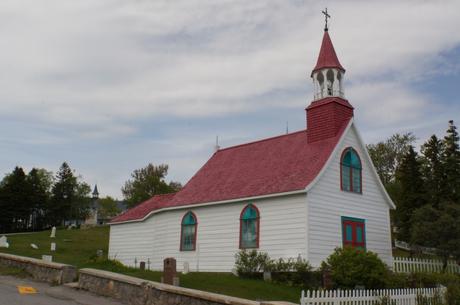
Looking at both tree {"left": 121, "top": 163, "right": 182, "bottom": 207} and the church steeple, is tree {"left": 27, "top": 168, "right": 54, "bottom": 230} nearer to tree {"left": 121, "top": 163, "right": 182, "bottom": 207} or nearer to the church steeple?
tree {"left": 121, "top": 163, "right": 182, "bottom": 207}

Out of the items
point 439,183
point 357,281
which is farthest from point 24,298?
point 439,183

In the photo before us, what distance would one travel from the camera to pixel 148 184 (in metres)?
67.1

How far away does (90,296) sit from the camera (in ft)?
50.9

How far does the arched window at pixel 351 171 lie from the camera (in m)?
24.4

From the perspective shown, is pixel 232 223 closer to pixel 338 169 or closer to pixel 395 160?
pixel 338 169

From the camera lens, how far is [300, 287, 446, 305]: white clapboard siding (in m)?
13.1

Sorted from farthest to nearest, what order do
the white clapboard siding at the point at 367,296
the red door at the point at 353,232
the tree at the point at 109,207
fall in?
the tree at the point at 109,207
the red door at the point at 353,232
the white clapboard siding at the point at 367,296

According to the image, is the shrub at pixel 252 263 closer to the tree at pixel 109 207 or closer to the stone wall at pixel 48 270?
the stone wall at pixel 48 270

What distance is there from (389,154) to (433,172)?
2287cm

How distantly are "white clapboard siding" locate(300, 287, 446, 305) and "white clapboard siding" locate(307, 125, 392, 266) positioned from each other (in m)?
5.62

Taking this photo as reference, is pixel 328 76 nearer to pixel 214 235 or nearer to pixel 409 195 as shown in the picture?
pixel 214 235

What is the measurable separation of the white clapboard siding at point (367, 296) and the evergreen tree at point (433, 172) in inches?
1017

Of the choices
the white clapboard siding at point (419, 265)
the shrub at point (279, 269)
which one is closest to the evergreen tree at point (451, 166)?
the white clapboard siding at point (419, 265)

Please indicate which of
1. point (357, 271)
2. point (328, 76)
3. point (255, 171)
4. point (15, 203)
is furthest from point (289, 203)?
point (15, 203)
